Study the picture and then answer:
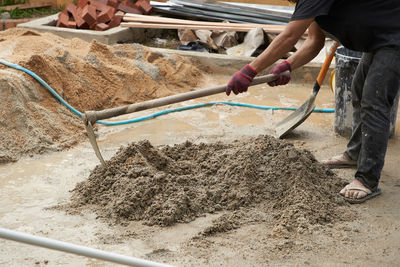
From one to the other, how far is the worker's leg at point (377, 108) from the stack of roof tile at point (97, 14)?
200 inches

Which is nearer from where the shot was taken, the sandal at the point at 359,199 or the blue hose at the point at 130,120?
the sandal at the point at 359,199

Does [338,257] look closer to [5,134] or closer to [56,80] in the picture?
[5,134]

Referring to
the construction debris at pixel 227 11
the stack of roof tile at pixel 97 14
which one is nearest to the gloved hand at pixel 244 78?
the construction debris at pixel 227 11

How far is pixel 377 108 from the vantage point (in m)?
3.49

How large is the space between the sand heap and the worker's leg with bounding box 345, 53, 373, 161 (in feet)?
8.03

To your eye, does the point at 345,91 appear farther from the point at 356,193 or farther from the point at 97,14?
the point at 97,14

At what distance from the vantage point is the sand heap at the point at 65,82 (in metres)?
4.61

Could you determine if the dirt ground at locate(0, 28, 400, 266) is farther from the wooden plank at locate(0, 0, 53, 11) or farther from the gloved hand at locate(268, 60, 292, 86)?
the wooden plank at locate(0, 0, 53, 11)

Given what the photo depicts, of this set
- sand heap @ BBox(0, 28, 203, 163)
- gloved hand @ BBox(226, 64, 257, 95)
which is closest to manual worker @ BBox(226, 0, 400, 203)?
gloved hand @ BBox(226, 64, 257, 95)

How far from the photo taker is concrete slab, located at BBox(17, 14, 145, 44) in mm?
7262

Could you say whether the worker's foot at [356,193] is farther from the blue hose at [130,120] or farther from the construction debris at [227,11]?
the construction debris at [227,11]

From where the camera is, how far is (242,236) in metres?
3.17

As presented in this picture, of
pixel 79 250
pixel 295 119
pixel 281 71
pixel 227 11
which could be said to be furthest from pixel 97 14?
pixel 79 250

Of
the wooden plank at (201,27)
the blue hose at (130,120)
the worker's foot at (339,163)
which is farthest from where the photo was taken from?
the wooden plank at (201,27)
